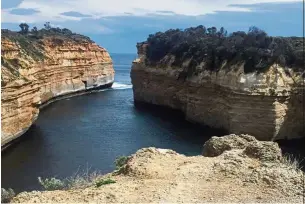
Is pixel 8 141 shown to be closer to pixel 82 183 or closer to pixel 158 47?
pixel 82 183

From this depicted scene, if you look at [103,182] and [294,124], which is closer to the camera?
[103,182]

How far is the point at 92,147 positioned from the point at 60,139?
4276 mm

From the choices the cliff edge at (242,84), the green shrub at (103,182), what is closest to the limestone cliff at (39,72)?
the cliff edge at (242,84)

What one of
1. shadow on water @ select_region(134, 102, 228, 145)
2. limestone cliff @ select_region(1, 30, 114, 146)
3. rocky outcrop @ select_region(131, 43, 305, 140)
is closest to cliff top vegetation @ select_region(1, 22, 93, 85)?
limestone cliff @ select_region(1, 30, 114, 146)

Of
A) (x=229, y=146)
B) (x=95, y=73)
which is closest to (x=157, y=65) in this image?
(x=95, y=73)

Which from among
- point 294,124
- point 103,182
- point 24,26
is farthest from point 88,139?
point 24,26

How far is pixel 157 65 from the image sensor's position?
5878 centimetres

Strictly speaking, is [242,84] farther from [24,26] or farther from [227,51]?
[24,26]

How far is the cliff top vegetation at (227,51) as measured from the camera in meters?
37.8

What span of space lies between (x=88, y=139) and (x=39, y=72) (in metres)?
23.0

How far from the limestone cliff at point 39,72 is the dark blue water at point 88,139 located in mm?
2428

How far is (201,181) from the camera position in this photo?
43.0ft

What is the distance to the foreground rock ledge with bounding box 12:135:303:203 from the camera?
11914 mm

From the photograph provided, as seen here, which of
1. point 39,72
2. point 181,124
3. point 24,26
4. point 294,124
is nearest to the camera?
point 294,124
